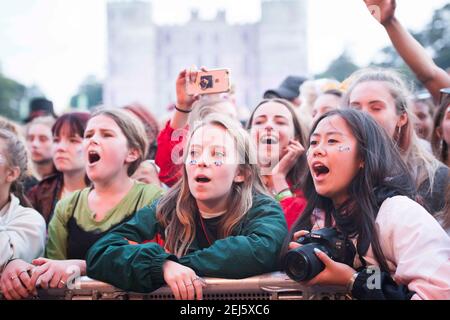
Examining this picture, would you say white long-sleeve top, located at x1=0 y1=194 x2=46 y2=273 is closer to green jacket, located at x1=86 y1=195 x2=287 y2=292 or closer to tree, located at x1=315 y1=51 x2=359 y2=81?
green jacket, located at x1=86 y1=195 x2=287 y2=292

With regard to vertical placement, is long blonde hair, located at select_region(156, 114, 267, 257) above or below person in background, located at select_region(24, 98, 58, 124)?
below

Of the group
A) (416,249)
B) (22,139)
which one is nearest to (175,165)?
(22,139)

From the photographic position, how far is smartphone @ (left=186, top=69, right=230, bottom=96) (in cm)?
227

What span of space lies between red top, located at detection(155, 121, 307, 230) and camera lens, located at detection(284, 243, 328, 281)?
310mm

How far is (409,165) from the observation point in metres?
2.21

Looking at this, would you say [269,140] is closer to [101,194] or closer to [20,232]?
[101,194]

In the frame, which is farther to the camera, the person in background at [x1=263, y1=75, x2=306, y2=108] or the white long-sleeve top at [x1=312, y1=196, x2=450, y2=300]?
the person in background at [x1=263, y1=75, x2=306, y2=108]

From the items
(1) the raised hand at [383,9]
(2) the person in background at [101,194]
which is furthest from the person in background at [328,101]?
(2) the person in background at [101,194]

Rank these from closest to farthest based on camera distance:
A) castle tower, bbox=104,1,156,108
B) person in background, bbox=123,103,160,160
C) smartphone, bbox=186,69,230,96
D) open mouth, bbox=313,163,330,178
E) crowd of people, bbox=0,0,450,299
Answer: crowd of people, bbox=0,0,450,299 → open mouth, bbox=313,163,330,178 → smartphone, bbox=186,69,230,96 → castle tower, bbox=104,1,156,108 → person in background, bbox=123,103,160,160

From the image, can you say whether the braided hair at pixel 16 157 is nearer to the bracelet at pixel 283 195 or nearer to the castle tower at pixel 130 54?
the castle tower at pixel 130 54

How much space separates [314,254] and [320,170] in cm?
30

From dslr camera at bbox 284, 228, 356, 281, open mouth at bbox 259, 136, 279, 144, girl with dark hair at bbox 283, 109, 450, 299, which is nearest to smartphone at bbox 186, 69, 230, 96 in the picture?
open mouth at bbox 259, 136, 279, 144

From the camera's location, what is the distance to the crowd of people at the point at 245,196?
1938mm

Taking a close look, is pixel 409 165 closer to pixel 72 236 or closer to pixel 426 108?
pixel 426 108
